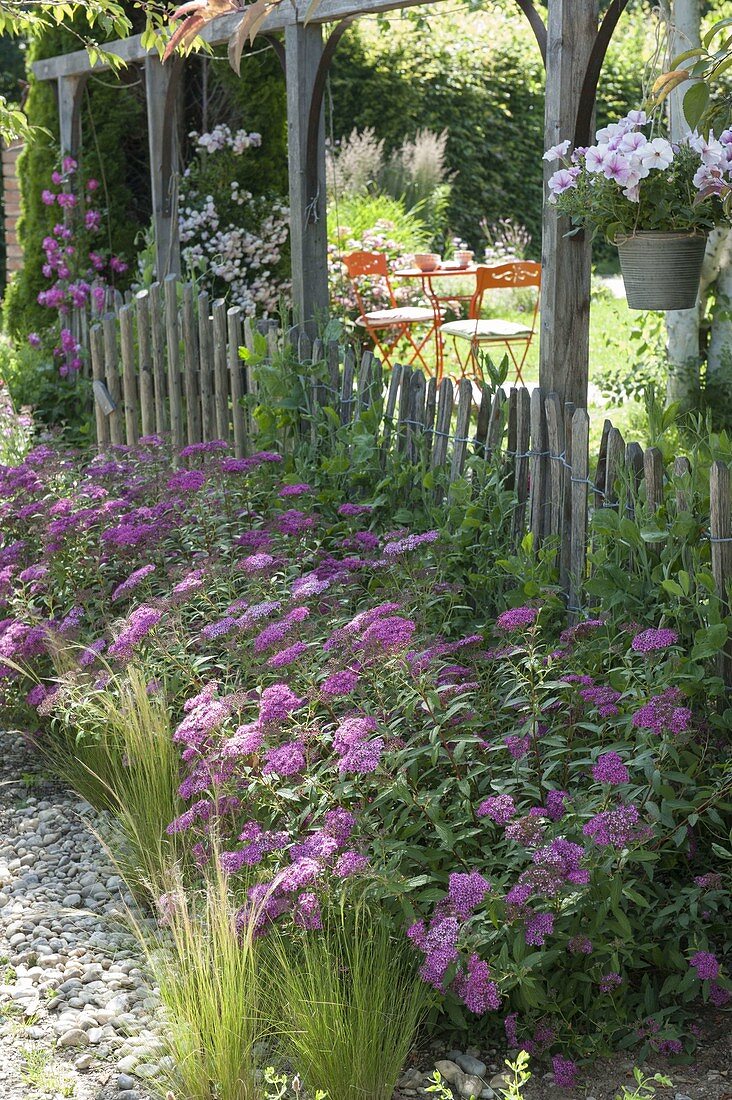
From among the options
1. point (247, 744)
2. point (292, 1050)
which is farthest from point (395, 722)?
point (292, 1050)

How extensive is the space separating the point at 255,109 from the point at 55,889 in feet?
20.8

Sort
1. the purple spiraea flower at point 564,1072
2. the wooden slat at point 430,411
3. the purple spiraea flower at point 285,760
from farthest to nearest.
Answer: the wooden slat at point 430,411 → the purple spiraea flower at point 285,760 → the purple spiraea flower at point 564,1072

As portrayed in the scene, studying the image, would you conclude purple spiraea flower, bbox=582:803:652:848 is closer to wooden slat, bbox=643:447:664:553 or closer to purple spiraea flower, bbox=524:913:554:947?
purple spiraea flower, bbox=524:913:554:947

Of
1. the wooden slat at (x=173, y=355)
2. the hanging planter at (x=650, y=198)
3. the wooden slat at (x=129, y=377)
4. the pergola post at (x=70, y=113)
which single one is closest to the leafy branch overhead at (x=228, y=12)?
the hanging planter at (x=650, y=198)

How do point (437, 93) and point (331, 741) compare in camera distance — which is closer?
point (331, 741)

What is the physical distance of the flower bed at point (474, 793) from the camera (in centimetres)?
221

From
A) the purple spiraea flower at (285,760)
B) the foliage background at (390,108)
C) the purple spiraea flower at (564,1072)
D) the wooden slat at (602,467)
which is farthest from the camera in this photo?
the foliage background at (390,108)

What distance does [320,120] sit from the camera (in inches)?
210

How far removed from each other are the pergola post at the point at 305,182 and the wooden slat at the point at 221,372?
381 millimetres

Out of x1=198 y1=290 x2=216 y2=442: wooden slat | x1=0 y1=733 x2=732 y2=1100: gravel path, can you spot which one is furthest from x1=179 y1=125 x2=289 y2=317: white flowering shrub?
x1=0 y1=733 x2=732 y2=1100: gravel path

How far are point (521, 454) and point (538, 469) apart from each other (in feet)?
0.37

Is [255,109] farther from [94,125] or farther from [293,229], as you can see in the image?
[293,229]

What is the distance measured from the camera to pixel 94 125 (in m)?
8.42

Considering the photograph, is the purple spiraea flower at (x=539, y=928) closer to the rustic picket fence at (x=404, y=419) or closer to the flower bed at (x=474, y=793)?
the flower bed at (x=474, y=793)
